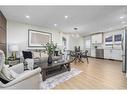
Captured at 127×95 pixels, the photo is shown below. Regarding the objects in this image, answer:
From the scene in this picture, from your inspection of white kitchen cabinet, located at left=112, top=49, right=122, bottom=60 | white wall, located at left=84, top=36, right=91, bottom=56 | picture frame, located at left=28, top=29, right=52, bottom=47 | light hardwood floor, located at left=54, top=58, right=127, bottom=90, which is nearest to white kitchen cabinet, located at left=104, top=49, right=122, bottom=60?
white kitchen cabinet, located at left=112, top=49, right=122, bottom=60

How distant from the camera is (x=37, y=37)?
6.43 metres

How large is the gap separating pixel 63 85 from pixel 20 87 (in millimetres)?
1377

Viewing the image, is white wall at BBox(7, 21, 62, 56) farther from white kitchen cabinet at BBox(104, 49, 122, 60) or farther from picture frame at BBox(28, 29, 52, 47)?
white kitchen cabinet at BBox(104, 49, 122, 60)

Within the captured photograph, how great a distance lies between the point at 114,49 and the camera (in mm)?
7684

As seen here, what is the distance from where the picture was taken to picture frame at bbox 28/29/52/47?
20.0 ft

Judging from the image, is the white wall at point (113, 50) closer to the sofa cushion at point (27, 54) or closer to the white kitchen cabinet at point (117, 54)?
the white kitchen cabinet at point (117, 54)

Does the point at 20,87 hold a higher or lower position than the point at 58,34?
lower

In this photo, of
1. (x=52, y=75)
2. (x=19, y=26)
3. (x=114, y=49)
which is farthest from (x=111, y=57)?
(x=19, y=26)

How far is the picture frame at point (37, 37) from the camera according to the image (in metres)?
6.09

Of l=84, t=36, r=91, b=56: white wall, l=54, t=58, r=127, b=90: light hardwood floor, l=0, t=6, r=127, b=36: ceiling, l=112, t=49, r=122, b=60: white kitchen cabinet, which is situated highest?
l=0, t=6, r=127, b=36: ceiling

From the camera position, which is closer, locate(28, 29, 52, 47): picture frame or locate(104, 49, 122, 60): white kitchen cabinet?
locate(28, 29, 52, 47): picture frame

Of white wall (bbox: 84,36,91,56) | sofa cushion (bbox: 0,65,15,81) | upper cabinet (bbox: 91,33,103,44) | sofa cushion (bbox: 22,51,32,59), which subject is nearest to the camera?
sofa cushion (bbox: 0,65,15,81)

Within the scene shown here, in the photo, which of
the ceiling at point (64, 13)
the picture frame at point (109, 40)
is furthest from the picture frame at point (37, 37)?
the picture frame at point (109, 40)
